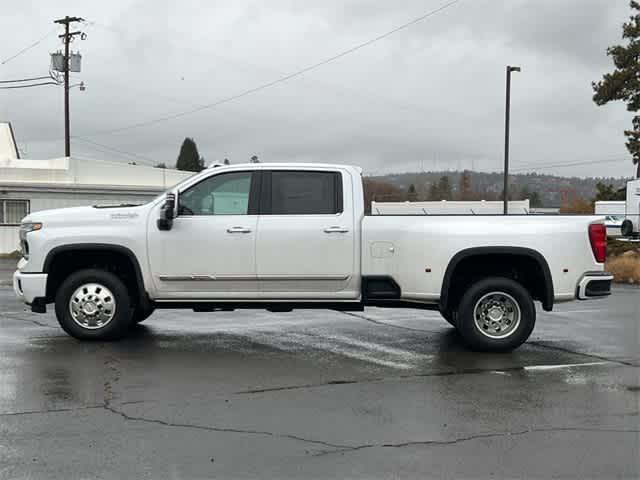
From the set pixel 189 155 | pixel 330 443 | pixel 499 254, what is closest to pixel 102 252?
pixel 499 254

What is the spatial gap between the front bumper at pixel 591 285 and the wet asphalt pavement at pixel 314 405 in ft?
2.28

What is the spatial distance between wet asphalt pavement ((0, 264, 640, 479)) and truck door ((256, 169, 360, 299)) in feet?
2.41

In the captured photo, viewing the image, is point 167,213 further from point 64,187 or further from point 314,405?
point 64,187

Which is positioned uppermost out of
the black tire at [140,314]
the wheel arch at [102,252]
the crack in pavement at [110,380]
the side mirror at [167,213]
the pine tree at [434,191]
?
the pine tree at [434,191]

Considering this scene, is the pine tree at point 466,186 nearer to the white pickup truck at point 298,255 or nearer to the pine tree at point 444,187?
the pine tree at point 444,187

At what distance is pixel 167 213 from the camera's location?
28.1 feet

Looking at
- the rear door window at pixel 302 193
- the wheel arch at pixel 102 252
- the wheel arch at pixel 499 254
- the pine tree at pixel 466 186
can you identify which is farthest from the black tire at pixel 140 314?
the pine tree at pixel 466 186

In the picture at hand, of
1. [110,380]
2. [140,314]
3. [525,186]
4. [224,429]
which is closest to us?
[224,429]

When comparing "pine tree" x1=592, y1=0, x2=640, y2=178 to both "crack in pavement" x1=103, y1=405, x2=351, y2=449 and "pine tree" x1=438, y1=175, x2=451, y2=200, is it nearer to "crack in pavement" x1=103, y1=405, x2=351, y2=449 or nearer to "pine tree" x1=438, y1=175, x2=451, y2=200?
"crack in pavement" x1=103, y1=405, x2=351, y2=449

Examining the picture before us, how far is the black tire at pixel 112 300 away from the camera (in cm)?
880

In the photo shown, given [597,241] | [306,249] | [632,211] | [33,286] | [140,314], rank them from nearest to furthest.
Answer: [597,241]
[306,249]
[33,286]
[140,314]
[632,211]

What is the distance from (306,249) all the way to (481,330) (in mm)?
2157

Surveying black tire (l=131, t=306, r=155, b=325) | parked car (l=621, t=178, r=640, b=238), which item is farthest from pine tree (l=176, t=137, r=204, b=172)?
black tire (l=131, t=306, r=155, b=325)

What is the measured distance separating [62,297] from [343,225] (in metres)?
3.31
